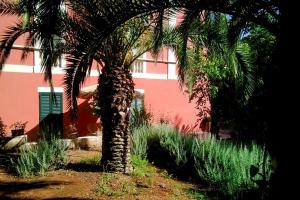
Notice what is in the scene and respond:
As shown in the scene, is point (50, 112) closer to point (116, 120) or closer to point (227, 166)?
point (116, 120)

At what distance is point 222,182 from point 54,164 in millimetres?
3937

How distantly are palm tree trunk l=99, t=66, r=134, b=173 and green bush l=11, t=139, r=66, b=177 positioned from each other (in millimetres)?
1168

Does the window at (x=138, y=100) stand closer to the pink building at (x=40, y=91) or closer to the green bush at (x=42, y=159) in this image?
the pink building at (x=40, y=91)

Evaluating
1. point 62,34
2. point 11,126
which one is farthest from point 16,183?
point 11,126

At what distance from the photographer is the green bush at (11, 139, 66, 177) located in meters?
8.56

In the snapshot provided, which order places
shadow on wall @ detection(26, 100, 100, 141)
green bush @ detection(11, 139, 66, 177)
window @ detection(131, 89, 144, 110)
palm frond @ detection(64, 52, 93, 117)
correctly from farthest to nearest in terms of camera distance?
window @ detection(131, 89, 144, 110), shadow on wall @ detection(26, 100, 100, 141), green bush @ detection(11, 139, 66, 177), palm frond @ detection(64, 52, 93, 117)

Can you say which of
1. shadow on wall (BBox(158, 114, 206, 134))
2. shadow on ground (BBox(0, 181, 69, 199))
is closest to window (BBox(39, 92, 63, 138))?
shadow on wall (BBox(158, 114, 206, 134))

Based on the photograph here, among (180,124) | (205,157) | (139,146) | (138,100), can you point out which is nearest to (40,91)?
(138,100)

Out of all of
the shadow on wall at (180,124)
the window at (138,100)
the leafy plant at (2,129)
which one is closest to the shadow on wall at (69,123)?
the leafy plant at (2,129)

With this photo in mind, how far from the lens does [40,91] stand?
47.9ft

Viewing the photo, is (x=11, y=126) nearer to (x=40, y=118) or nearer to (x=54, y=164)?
(x=40, y=118)

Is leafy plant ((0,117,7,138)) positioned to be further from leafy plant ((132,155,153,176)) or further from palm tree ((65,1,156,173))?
palm tree ((65,1,156,173))

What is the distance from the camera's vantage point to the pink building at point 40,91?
1380 centimetres

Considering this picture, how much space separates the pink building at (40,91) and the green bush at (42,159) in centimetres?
370
